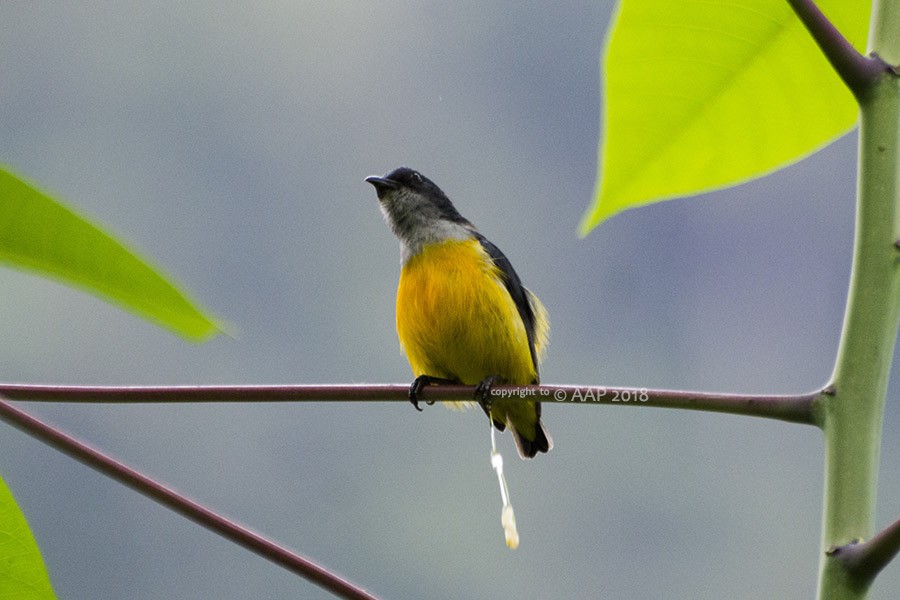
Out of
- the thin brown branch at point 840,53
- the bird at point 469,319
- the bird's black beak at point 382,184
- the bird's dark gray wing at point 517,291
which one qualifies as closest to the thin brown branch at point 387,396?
the thin brown branch at point 840,53

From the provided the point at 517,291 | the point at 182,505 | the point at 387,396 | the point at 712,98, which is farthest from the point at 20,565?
the point at 517,291

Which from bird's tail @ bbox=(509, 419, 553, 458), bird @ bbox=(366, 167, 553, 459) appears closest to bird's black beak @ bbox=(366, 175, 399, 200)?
bird @ bbox=(366, 167, 553, 459)

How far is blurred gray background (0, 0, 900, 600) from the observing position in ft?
36.7

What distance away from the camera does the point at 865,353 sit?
58 centimetres

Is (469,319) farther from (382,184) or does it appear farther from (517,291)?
(382,184)

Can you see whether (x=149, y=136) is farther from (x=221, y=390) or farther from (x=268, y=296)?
(x=221, y=390)

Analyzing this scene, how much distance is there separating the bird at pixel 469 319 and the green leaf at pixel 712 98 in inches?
32.3

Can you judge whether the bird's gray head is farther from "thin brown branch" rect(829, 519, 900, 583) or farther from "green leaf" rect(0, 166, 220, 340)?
"thin brown branch" rect(829, 519, 900, 583)

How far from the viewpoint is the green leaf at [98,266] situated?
756mm

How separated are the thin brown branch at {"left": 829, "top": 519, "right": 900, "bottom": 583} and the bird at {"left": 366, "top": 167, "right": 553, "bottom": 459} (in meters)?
1.16

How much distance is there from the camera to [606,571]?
1158 centimetres

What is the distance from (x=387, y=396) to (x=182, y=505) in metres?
0.14

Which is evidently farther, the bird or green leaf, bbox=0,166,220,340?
the bird

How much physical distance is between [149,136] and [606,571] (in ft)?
34.1
